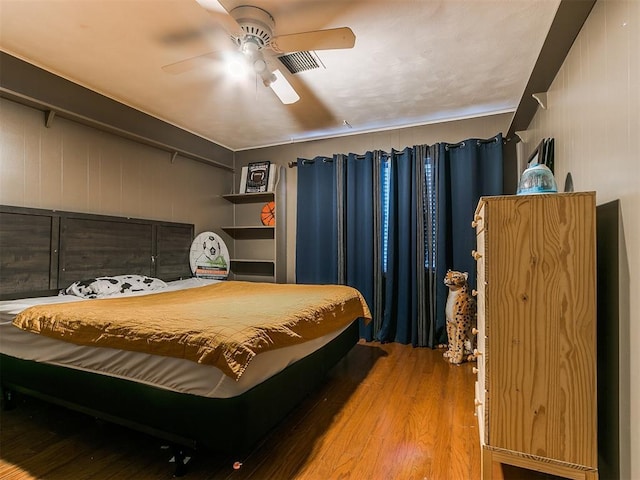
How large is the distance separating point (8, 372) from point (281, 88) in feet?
8.41

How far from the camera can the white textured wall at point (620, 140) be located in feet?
3.96

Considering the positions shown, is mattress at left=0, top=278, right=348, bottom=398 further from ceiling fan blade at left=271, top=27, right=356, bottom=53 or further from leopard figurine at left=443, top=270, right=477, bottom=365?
ceiling fan blade at left=271, top=27, right=356, bottom=53

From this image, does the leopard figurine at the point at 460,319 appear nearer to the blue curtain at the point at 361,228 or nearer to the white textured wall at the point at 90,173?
the blue curtain at the point at 361,228

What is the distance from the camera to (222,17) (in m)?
1.79

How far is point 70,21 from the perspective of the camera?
6.46 ft

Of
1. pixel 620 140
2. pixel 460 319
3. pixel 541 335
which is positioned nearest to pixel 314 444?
pixel 541 335

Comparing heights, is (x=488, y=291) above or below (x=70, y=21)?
below

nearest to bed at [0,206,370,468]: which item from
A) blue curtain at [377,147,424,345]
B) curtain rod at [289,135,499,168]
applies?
blue curtain at [377,147,424,345]

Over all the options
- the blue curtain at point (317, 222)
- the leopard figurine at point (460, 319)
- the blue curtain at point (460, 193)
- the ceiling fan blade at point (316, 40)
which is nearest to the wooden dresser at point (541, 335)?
the ceiling fan blade at point (316, 40)

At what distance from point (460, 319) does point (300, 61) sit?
254 centimetres

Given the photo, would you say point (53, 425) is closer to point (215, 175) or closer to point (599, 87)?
point (215, 175)

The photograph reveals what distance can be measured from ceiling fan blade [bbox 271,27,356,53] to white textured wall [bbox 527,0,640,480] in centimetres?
113

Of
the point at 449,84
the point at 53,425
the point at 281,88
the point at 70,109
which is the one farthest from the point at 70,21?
the point at 449,84

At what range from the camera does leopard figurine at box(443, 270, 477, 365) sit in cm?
300
